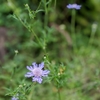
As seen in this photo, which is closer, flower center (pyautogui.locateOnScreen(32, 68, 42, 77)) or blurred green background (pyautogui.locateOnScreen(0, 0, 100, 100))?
flower center (pyautogui.locateOnScreen(32, 68, 42, 77))

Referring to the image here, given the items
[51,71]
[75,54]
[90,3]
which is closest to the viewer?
[51,71]

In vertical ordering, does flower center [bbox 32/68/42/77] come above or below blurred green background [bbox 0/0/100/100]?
below

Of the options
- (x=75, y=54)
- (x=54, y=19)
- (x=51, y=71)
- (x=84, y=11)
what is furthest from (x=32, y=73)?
(x=84, y=11)

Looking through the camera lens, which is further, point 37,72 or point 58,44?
point 58,44

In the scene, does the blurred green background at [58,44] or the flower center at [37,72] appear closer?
the flower center at [37,72]

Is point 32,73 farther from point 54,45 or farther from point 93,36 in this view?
point 93,36

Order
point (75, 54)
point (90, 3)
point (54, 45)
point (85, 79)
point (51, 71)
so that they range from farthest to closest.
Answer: point (90, 3) → point (54, 45) → point (75, 54) → point (85, 79) → point (51, 71)

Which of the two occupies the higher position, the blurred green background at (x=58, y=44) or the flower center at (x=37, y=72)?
the blurred green background at (x=58, y=44)

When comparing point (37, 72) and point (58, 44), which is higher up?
point (58, 44)
